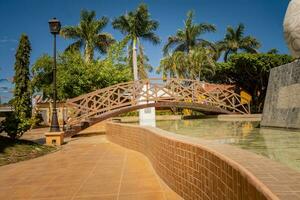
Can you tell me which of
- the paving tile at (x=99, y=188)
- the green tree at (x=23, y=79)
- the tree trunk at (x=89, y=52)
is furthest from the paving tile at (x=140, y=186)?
the tree trunk at (x=89, y=52)

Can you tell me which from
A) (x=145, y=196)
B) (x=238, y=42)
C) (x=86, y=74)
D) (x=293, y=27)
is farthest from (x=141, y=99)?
(x=238, y=42)

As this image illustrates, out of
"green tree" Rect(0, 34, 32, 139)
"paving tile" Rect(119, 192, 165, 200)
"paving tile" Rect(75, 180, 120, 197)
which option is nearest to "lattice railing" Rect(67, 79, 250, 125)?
"green tree" Rect(0, 34, 32, 139)

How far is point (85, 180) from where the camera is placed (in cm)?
602

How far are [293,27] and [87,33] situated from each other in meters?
30.1

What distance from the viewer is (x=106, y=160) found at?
838cm

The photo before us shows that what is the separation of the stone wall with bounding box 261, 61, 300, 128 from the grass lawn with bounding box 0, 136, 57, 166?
7.22 meters

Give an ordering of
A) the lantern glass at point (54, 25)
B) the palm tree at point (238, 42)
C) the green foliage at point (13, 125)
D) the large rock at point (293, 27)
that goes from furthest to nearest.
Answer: the palm tree at point (238, 42) < the lantern glass at point (54, 25) < the green foliage at point (13, 125) < the large rock at point (293, 27)

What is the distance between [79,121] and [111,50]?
1179 centimetres

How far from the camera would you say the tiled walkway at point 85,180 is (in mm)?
5004

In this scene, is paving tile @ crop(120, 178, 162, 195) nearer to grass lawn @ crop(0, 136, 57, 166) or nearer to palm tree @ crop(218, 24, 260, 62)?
grass lawn @ crop(0, 136, 57, 166)

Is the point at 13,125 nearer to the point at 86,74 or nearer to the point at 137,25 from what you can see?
the point at 86,74

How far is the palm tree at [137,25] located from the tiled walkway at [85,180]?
28.7 m

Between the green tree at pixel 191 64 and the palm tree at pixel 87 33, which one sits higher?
the palm tree at pixel 87 33

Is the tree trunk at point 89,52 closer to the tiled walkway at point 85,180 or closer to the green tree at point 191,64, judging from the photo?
the green tree at point 191,64
